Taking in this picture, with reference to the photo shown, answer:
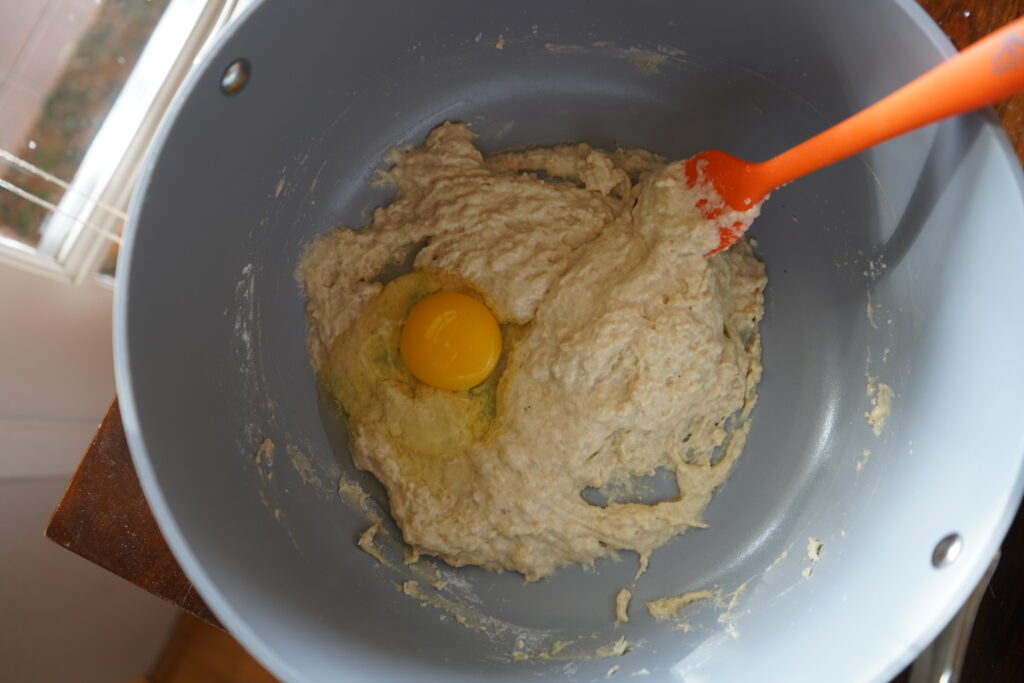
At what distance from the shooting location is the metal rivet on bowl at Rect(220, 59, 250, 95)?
4.34ft

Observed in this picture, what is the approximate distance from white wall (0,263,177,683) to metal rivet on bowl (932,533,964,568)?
79.4 inches

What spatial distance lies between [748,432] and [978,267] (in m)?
0.65

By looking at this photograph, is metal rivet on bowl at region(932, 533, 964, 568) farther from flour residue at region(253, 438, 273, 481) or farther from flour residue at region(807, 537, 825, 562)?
flour residue at region(253, 438, 273, 481)

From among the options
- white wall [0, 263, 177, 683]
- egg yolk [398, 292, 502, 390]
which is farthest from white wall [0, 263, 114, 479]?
egg yolk [398, 292, 502, 390]

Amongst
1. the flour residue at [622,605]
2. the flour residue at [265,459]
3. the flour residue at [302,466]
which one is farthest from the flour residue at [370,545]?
the flour residue at [622,605]

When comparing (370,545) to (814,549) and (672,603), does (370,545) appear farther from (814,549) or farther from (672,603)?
(814,549)

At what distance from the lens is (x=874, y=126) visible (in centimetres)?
129

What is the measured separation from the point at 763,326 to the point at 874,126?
0.65m

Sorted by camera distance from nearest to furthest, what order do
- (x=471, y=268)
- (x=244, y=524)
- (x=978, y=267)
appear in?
1. (x=978, y=267)
2. (x=244, y=524)
3. (x=471, y=268)

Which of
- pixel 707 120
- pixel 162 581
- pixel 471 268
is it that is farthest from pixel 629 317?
pixel 162 581

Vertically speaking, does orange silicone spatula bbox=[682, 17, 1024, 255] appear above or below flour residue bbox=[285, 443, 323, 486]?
above

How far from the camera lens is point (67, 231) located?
1.92 m

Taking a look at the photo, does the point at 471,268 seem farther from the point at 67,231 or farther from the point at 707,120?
the point at 67,231

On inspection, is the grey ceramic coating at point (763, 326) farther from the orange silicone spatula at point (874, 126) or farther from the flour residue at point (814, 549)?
the orange silicone spatula at point (874, 126)
